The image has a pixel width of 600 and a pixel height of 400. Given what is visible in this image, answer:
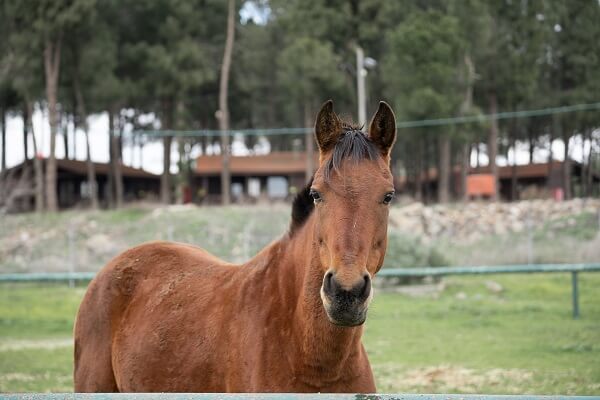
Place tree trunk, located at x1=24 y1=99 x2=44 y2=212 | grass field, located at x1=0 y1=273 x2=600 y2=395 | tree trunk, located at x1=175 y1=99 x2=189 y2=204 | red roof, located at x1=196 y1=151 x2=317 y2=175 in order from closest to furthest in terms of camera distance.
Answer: grass field, located at x1=0 y1=273 x2=600 y2=395 < tree trunk, located at x1=24 y1=99 x2=44 y2=212 < tree trunk, located at x1=175 y1=99 x2=189 y2=204 < red roof, located at x1=196 y1=151 x2=317 y2=175

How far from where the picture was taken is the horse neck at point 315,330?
10.1ft

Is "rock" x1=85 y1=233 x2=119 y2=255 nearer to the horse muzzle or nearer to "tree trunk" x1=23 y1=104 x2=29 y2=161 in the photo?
"tree trunk" x1=23 y1=104 x2=29 y2=161

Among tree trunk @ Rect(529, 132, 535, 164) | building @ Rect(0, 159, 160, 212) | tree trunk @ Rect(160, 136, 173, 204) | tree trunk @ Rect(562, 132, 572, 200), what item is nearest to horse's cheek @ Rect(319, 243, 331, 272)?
tree trunk @ Rect(160, 136, 173, 204)

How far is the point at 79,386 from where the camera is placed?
170 inches

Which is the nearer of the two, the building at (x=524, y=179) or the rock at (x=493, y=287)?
the rock at (x=493, y=287)

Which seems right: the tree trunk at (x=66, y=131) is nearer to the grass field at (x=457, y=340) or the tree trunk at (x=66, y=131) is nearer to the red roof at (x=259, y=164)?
the red roof at (x=259, y=164)

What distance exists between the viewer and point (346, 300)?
8.30 feet

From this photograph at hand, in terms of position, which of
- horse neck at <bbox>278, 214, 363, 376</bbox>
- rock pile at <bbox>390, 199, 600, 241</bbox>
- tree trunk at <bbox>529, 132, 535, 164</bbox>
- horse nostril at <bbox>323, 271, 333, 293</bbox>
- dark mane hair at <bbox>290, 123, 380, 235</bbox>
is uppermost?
tree trunk at <bbox>529, 132, 535, 164</bbox>

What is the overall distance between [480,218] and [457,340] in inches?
585

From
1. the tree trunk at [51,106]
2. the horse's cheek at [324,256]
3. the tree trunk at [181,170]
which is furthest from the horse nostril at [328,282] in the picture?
the tree trunk at [181,170]

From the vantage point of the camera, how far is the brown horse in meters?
2.84

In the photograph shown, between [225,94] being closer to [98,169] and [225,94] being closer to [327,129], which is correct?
[98,169]

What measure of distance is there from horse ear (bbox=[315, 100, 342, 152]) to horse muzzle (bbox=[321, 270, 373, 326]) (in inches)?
35.1

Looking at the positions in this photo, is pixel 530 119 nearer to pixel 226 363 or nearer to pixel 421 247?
pixel 421 247
